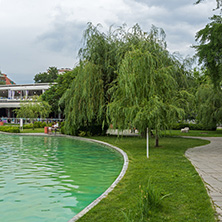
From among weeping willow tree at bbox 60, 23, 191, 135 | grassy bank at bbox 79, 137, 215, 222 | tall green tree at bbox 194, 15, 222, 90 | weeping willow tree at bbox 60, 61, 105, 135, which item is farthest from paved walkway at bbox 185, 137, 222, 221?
weeping willow tree at bbox 60, 61, 105, 135

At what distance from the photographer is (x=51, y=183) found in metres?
9.14

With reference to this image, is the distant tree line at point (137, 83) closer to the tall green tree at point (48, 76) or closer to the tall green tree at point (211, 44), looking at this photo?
the tall green tree at point (211, 44)

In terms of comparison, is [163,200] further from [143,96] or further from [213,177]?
[143,96]

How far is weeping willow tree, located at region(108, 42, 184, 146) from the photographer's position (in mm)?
13898

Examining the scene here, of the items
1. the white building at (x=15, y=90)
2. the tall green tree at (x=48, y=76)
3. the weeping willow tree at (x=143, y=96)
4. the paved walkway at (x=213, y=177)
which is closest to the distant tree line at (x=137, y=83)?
the weeping willow tree at (x=143, y=96)

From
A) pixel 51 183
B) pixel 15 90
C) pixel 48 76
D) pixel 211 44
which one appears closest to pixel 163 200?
pixel 51 183

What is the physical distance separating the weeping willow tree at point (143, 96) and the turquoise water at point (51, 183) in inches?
90.2

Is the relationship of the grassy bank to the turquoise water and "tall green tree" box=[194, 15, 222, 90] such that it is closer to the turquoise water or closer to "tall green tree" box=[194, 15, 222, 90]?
the turquoise water

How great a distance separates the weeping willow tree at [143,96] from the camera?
13.9 m

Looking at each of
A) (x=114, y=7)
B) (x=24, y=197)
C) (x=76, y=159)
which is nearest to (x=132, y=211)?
(x=24, y=197)

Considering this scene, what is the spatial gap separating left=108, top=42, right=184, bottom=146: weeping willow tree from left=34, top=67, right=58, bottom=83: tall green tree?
68266 millimetres

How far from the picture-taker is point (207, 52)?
14.3 meters

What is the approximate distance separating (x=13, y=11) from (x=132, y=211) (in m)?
13.2

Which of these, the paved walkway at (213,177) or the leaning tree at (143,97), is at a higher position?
the leaning tree at (143,97)
